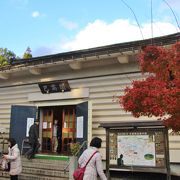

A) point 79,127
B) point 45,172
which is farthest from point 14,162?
point 79,127

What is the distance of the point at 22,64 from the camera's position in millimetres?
17125

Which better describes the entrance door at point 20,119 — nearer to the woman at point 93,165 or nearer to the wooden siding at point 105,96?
the wooden siding at point 105,96

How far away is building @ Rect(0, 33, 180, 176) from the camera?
14063mm

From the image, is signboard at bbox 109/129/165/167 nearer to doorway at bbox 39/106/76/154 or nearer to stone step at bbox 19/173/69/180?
stone step at bbox 19/173/69/180

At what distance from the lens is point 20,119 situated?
16.9m

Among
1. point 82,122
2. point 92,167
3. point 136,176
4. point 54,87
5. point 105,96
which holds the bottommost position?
point 136,176

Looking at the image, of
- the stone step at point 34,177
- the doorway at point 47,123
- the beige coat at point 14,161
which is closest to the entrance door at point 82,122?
the doorway at point 47,123

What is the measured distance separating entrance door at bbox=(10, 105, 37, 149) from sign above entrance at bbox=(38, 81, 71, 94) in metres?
1.03

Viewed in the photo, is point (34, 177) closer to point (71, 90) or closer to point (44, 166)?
point (44, 166)

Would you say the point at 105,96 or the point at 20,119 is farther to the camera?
the point at 20,119

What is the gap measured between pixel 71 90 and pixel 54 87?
3.41ft

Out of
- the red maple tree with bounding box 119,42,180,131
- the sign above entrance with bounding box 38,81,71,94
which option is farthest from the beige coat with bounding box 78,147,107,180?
the sign above entrance with bounding box 38,81,71,94

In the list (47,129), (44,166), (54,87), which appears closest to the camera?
(44,166)

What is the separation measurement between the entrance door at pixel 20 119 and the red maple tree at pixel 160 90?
9.20 meters
